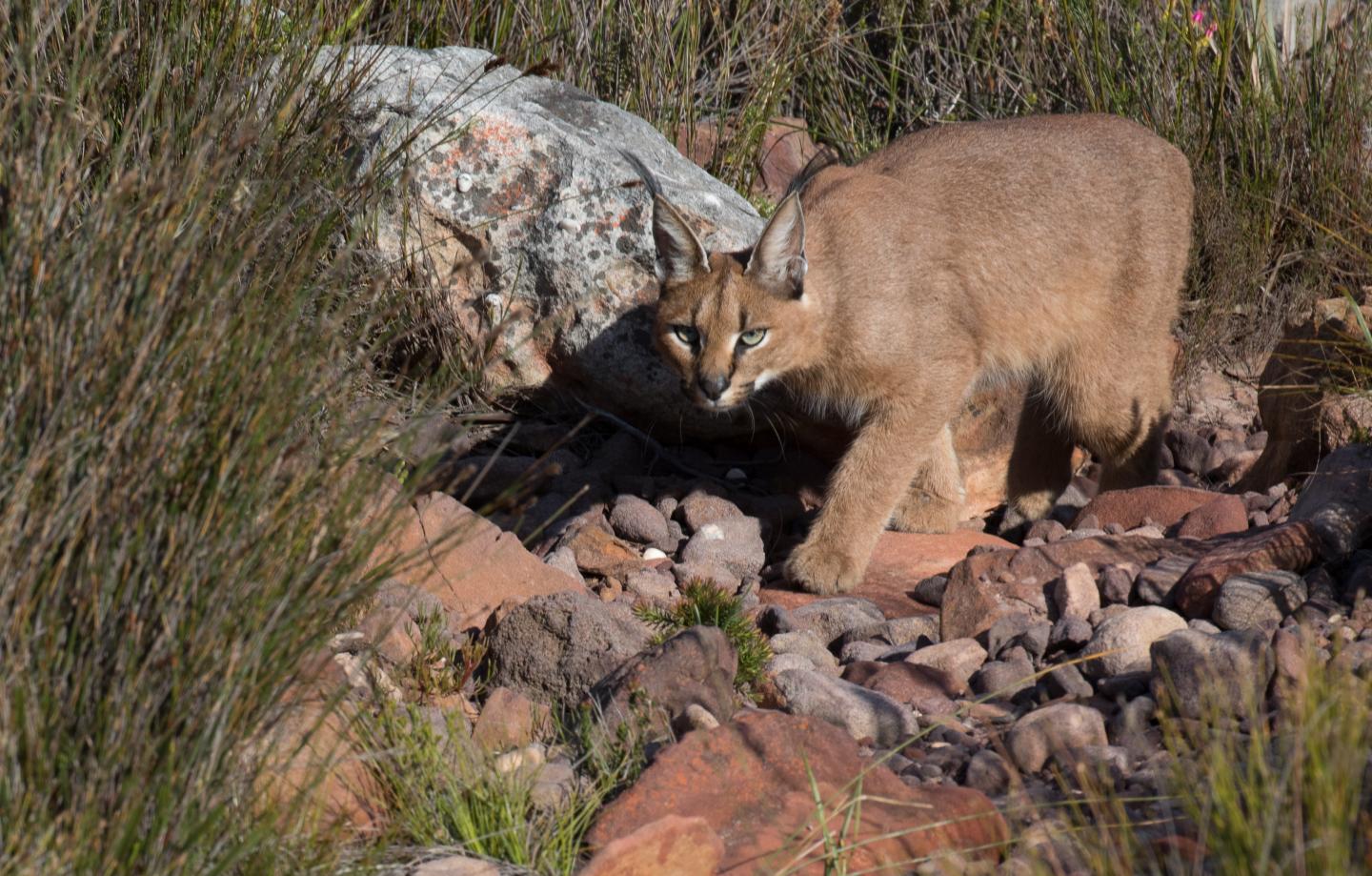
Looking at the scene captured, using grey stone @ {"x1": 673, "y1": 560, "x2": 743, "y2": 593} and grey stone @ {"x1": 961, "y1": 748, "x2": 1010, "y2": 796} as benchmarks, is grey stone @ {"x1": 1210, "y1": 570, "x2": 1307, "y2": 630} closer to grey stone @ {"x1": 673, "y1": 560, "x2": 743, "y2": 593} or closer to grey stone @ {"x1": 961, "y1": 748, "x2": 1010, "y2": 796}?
grey stone @ {"x1": 961, "y1": 748, "x2": 1010, "y2": 796}

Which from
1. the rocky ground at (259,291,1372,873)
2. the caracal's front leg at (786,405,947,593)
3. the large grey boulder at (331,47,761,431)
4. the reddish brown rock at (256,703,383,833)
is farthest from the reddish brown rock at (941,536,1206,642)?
the reddish brown rock at (256,703,383,833)

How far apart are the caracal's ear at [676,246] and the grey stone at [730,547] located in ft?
2.82

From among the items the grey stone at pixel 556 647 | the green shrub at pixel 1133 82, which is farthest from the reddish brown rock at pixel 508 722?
the green shrub at pixel 1133 82

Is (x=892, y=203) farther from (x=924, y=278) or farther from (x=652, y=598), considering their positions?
(x=652, y=598)

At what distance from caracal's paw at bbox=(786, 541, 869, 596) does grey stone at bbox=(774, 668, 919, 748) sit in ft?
4.23

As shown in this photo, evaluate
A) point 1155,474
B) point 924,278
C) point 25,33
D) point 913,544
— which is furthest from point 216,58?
point 1155,474

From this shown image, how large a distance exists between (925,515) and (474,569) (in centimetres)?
209

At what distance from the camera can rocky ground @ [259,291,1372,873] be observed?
266 centimetres

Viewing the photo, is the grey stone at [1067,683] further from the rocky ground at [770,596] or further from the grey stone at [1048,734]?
the grey stone at [1048,734]

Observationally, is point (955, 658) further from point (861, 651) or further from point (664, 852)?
point (664, 852)

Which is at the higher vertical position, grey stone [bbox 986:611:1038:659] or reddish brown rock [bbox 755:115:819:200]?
reddish brown rock [bbox 755:115:819:200]

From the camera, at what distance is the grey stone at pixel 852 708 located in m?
3.26

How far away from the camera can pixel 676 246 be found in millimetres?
4734

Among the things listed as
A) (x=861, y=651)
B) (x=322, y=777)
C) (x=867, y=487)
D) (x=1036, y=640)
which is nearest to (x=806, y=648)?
(x=861, y=651)
